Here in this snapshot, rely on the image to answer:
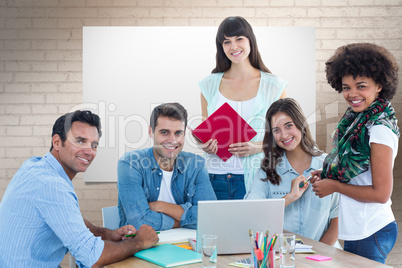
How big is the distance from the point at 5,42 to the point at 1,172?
112 centimetres

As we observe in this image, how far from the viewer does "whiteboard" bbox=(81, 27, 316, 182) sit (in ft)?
11.6

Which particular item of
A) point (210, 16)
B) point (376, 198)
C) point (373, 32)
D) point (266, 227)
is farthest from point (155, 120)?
point (373, 32)

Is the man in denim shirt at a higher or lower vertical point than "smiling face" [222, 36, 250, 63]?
lower

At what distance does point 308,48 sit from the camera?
3.58 metres

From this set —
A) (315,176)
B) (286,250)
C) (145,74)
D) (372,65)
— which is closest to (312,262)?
(286,250)

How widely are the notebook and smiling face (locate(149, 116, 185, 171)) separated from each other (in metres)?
0.72

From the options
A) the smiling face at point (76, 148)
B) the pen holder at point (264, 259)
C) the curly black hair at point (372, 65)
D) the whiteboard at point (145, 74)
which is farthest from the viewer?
the whiteboard at point (145, 74)

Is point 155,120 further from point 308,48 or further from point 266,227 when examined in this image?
point 308,48

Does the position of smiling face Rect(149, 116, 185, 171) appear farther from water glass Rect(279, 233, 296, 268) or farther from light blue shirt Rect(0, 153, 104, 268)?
water glass Rect(279, 233, 296, 268)

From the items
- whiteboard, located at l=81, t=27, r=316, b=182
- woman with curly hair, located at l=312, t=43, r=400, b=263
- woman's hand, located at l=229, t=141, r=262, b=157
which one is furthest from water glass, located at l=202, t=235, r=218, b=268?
whiteboard, located at l=81, t=27, r=316, b=182

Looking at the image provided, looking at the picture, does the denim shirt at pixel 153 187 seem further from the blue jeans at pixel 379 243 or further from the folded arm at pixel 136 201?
the blue jeans at pixel 379 243

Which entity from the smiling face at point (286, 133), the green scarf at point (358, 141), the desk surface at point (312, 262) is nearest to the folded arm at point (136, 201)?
the desk surface at point (312, 262)

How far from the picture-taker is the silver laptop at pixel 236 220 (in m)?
1.54

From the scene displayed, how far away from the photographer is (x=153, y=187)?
2268mm
